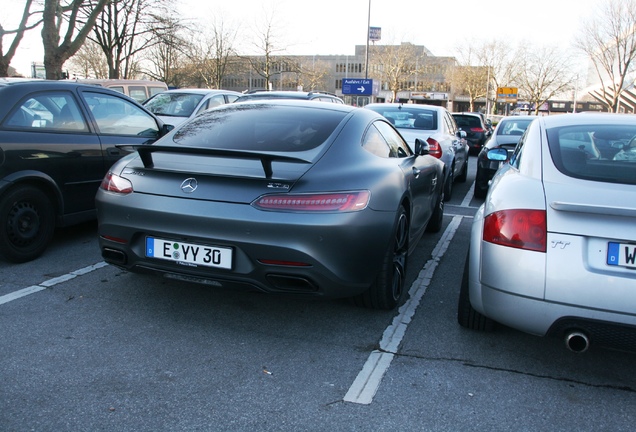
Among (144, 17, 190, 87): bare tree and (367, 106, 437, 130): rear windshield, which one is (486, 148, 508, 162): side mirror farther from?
(144, 17, 190, 87): bare tree

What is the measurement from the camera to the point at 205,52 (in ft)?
158

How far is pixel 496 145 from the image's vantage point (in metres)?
9.82

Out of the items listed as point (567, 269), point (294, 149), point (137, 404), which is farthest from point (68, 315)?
point (567, 269)

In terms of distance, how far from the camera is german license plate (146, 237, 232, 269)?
10.1 ft

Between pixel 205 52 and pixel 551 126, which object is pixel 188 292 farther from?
pixel 205 52

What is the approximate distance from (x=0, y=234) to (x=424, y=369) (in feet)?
11.5

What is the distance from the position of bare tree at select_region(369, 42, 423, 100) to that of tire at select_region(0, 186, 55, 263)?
63146 millimetres

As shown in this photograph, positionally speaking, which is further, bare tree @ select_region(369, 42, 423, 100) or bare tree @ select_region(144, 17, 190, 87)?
bare tree @ select_region(369, 42, 423, 100)

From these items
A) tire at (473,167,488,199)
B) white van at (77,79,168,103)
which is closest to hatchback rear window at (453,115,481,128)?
tire at (473,167,488,199)

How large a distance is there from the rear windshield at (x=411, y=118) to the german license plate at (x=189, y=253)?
19.3 ft

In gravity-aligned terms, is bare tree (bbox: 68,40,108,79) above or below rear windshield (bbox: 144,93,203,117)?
above

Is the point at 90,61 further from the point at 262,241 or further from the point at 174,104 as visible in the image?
the point at 262,241

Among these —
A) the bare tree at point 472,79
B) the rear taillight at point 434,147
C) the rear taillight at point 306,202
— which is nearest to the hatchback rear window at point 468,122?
the rear taillight at point 434,147

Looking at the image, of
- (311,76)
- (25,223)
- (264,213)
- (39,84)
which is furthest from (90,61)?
(264,213)
